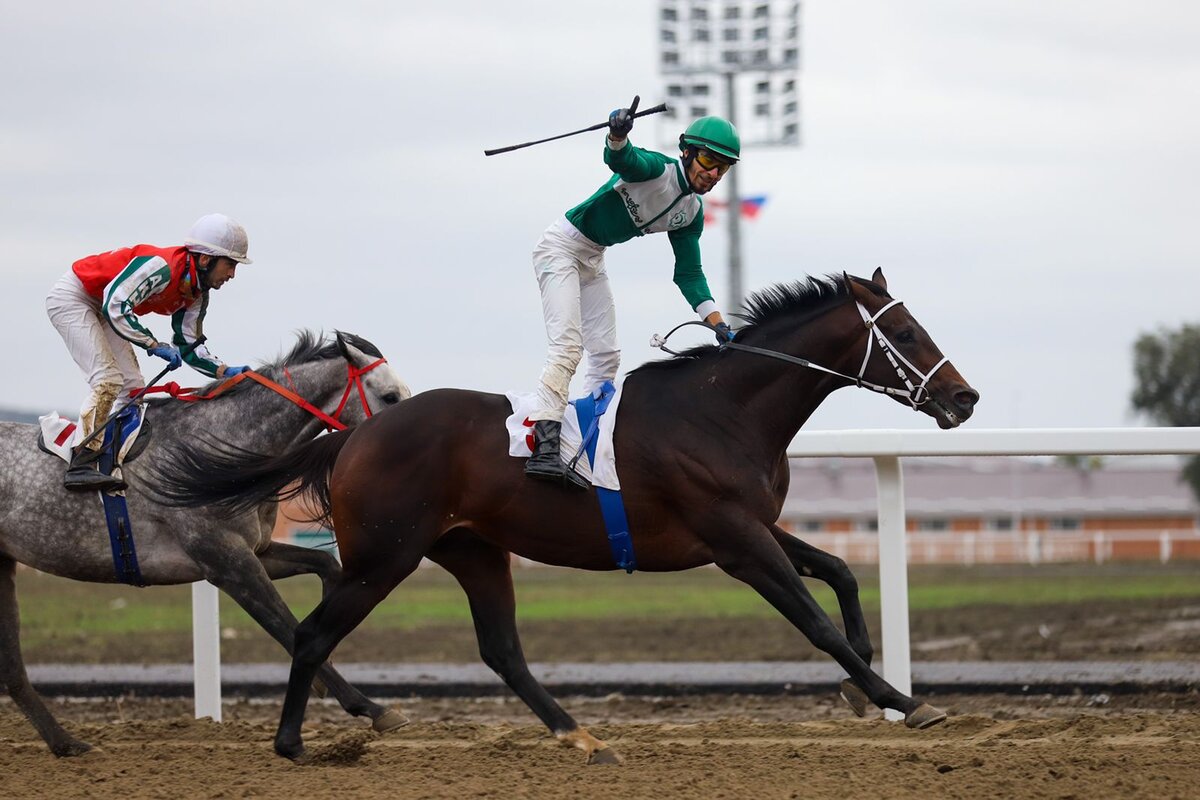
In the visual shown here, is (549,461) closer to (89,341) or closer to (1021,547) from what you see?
(89,341)

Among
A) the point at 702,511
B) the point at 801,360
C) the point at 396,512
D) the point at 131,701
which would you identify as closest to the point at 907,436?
the point at 801,360

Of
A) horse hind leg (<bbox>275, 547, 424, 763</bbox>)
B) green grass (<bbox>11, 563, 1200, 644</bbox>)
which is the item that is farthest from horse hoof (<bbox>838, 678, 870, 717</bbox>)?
green grass (<bbox>11, 563, 1200, 644</bbox>)

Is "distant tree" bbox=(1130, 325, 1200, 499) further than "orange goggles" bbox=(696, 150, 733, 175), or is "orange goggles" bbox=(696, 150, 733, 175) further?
"distant tree" bbox=(1130, 325, 1200, 499)

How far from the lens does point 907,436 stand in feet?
22.7

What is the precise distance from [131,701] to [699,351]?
192 inches

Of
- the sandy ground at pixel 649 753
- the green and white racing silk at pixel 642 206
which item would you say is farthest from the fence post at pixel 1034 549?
the green and white racing silk at pixel 642 206

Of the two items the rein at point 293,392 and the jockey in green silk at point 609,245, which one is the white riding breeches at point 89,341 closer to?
the rein at point 293,392

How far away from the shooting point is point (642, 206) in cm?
596

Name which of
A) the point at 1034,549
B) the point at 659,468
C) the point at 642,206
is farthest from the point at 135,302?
the point at 1034,549

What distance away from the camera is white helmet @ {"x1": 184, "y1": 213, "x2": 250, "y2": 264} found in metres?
6.76

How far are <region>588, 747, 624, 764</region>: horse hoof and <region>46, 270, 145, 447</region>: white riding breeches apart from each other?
9.22ft

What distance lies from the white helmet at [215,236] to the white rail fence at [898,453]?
1705mm

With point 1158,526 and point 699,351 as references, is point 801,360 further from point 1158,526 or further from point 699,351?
point 1158,526

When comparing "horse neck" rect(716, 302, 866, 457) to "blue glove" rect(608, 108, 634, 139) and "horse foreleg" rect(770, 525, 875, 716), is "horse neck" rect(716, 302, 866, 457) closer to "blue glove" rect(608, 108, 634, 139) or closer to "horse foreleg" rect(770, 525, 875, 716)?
"horse foreleg" rect(770, 525, 875, 716)
